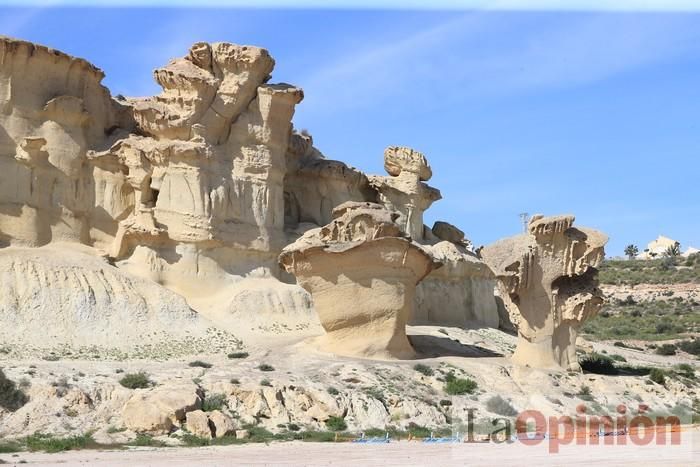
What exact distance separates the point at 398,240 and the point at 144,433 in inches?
502

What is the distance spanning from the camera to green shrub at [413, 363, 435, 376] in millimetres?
31652

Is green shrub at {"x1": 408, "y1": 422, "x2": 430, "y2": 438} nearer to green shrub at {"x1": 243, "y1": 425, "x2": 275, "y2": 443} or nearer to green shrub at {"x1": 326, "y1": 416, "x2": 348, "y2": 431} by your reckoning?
green shrub at {"x1": 326, "y1": 416, "x2": 348, "y2": 431}

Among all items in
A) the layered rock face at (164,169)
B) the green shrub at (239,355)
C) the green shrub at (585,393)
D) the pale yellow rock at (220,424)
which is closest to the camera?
the pale yellow rock at (220,424)

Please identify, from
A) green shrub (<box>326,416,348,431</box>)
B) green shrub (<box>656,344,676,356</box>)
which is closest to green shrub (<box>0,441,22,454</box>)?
green shrub (<box>326,416,348,431</box>)

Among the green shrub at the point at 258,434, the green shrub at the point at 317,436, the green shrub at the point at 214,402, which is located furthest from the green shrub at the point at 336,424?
the green shrub at the point at 214,402

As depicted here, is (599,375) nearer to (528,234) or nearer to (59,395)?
(528,234)

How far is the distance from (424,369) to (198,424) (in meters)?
10.3

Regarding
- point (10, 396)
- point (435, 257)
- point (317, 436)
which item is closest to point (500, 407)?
point (317, 436)

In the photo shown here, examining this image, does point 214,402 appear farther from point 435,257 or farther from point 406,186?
point 406,186

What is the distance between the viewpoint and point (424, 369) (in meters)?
32.0

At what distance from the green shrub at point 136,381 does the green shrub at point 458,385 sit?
30.1 feet

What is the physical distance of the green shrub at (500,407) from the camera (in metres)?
29.2

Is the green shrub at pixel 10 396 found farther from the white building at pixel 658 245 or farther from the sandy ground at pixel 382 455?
the white building at pixel 658 245

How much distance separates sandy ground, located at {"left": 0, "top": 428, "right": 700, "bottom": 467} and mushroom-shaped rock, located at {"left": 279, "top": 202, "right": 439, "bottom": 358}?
35.1 feet
